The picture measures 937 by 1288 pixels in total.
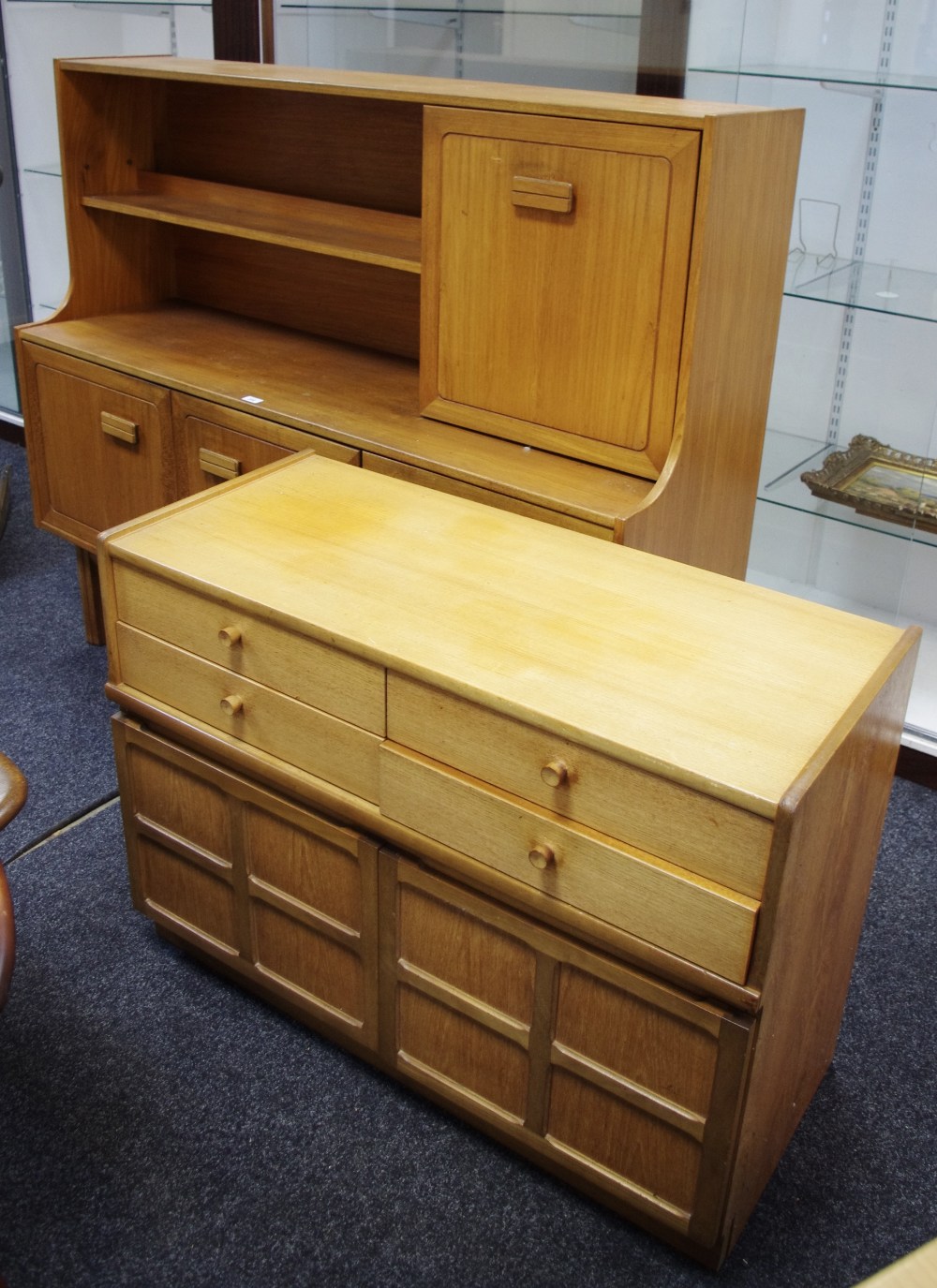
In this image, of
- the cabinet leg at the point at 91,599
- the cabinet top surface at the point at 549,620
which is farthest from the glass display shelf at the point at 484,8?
the cabinet leg at the point at 91,599

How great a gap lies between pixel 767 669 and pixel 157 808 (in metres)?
0.97

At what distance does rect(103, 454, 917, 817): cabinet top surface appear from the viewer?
1.33 meters

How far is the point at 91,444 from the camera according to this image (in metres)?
2.64

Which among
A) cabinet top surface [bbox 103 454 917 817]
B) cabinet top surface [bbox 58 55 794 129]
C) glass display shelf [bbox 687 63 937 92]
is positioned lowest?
cabinet top surface [bbox 103 454 917 817]

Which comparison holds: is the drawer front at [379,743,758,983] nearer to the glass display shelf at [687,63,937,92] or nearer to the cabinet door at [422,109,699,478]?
the cabinet door at [422,109,699,478]

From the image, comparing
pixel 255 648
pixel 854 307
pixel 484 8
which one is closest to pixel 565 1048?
pixel 255 648

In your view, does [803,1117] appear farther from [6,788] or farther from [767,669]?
[6,788]

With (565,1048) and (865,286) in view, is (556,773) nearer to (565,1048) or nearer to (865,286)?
(565,1048)

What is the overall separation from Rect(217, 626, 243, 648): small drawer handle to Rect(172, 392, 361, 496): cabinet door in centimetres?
56

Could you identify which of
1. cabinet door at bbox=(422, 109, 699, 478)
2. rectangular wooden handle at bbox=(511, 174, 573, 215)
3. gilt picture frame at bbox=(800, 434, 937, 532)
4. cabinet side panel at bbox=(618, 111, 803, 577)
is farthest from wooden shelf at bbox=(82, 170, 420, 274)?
gilt picture frame at bbox=(800, 434, 937, 532)

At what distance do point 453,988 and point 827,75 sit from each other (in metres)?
1.79

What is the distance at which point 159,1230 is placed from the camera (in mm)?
1604

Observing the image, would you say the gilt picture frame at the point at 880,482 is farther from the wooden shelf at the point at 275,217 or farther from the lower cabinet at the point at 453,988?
the lower cabinet at the point at 453,988

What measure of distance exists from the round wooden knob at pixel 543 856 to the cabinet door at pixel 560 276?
28.6 inches
